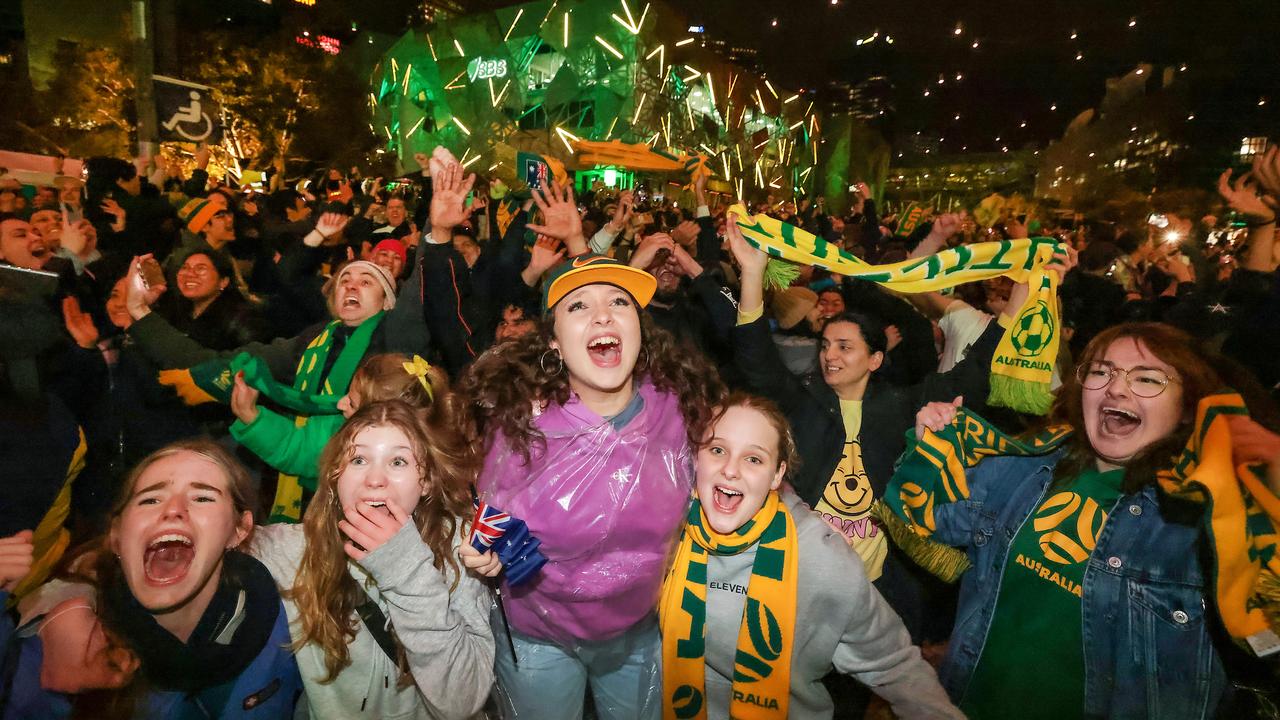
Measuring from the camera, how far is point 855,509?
2822 mm

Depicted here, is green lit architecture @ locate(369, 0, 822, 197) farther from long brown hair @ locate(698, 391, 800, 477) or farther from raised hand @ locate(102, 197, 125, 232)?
long brown hair @ locate(698, 391, 800, 477)

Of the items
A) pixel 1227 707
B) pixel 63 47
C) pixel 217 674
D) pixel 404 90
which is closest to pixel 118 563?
pixel 217 674

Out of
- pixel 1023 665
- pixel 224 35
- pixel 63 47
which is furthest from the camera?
pixel 224 35

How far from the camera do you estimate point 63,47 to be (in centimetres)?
1770

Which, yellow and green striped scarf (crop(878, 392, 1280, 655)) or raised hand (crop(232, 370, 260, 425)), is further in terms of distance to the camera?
raised hand (crop(232, 370, 260, 425))

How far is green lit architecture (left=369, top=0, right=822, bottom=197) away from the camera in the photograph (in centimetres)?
2858

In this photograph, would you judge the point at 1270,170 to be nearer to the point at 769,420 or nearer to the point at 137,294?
the point at 769,420

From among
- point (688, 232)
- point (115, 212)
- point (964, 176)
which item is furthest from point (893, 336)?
point (964, 176)

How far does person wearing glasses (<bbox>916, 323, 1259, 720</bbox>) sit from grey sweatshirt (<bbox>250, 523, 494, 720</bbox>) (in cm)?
159

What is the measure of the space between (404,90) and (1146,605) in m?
38.0

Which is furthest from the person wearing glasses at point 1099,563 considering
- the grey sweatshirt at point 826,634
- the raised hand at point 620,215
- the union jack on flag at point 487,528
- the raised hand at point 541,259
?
the raised hand at point 620,215

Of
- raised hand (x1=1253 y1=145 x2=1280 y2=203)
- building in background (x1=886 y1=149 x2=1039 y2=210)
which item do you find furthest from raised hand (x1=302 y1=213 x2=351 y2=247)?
building in background (x1=886 y1=149 x2=1039 y2=210)

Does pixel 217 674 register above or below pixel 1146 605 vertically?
below

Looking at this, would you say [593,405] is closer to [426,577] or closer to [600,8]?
[426,577]
